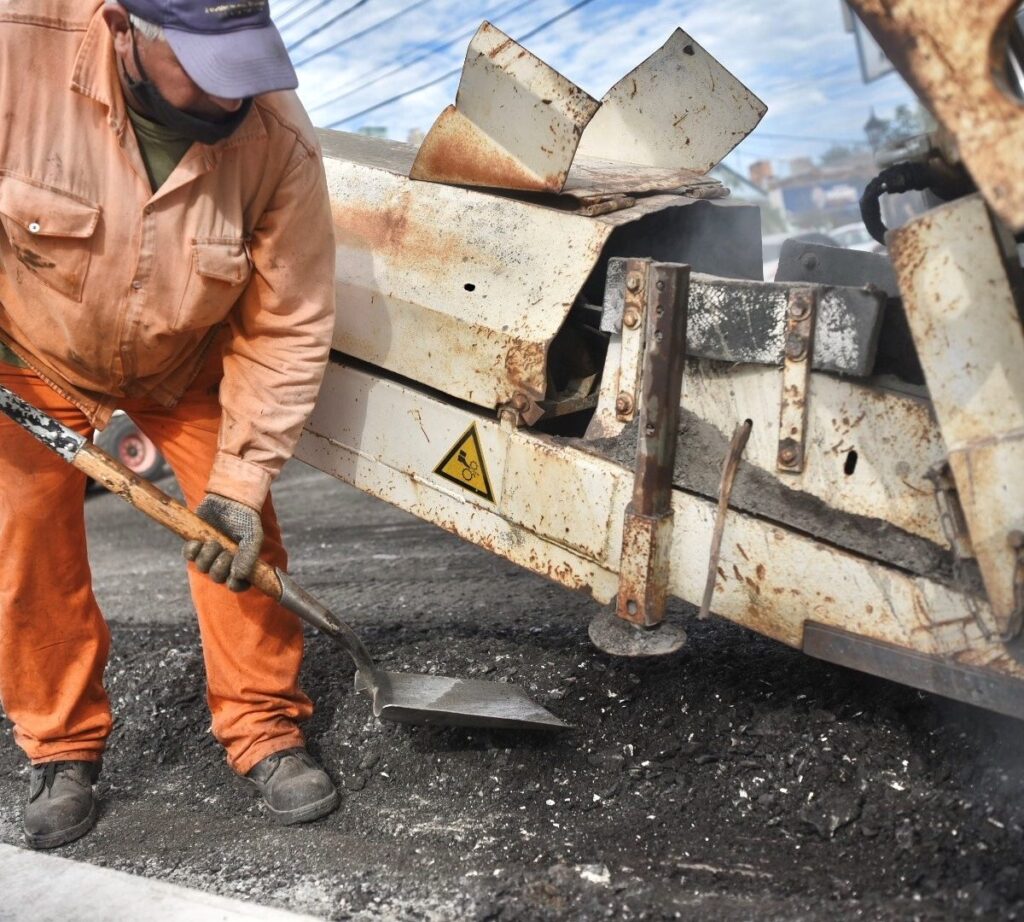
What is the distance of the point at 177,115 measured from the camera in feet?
6.42

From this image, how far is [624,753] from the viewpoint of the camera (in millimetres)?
2354

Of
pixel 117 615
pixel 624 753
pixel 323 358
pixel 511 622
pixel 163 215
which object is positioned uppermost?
pixel 163 215

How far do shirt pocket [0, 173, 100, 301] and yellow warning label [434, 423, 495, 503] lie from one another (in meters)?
0.85

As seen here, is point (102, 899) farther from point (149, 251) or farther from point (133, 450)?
point (133, 450)

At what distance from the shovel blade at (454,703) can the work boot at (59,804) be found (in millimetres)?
668

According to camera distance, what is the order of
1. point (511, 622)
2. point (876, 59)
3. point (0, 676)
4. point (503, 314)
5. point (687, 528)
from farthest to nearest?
point (876, 59) < point (511, 622) < point (0, 676) < point (503, 314) < point (687, 528)

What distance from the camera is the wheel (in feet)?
20.0

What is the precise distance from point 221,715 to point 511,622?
3.18 feet

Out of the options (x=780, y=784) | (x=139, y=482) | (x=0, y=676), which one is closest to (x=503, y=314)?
(x=139, y=482)

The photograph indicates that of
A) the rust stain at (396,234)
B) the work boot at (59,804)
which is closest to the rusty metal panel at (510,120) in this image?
the rust stain at (396,234)

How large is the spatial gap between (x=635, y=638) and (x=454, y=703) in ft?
1.67

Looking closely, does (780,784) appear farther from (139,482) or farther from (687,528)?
(139,482)

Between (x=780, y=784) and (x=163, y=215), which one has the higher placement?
(x=163, y=215)

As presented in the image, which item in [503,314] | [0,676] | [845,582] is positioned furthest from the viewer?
[0,676]
